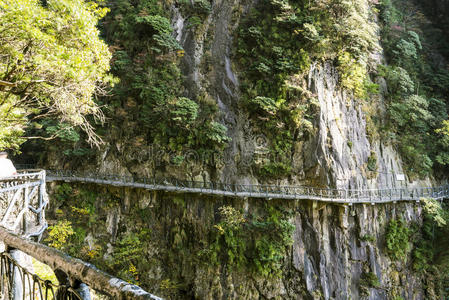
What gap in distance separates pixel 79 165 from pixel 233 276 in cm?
1295

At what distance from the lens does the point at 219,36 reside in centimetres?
1744

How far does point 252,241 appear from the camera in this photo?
13.7 meters

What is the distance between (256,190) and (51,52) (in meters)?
11.3

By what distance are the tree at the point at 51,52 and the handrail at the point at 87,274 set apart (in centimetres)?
454

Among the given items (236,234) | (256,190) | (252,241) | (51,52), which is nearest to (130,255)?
(236,234)

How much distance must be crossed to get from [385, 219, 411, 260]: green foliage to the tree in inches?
673

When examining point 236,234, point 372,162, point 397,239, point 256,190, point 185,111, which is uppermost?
point 185,111

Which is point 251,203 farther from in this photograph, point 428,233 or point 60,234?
point 60,234

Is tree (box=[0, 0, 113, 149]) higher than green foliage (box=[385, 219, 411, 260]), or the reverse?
tree (box=[0, 0, 113, 149])

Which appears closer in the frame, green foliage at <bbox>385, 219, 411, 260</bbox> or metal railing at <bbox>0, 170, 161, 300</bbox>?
metal railing at <bbox>0, 170, 161, 300</bbox>

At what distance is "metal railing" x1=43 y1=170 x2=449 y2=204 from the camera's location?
1344cm

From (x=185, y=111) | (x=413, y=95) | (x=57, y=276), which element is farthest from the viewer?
(x=413, y=95)

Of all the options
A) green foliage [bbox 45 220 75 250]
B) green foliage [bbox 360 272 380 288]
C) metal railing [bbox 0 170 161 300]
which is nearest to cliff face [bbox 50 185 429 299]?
green foliage [bbox 360 272 380 288]

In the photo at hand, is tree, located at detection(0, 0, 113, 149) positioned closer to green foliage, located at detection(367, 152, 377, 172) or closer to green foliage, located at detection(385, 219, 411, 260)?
green foliage, located at detection(367, 152, 377, 172)
